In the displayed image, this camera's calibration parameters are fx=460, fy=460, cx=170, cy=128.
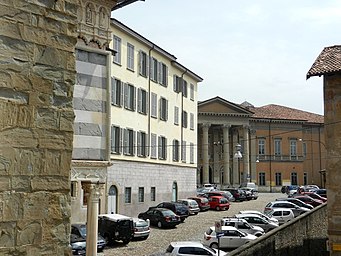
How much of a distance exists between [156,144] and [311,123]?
1570 inches

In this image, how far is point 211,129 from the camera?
65.0 m

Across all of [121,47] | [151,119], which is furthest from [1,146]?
[151,119]

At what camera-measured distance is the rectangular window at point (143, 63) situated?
3319cm

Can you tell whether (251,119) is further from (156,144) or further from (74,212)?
(74,212)

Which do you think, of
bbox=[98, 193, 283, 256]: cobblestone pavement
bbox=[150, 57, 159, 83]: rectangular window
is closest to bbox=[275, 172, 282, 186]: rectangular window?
bbox=[98, 193, 283, 256]: cobblestone pavement

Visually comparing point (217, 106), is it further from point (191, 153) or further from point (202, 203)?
point (202, 203)

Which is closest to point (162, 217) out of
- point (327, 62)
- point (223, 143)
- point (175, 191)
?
point (175, 191)

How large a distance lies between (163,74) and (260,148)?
3438cm

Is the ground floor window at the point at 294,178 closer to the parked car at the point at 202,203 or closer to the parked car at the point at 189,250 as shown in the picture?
the parked car at the point at 202,203

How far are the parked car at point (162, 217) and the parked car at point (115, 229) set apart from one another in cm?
530

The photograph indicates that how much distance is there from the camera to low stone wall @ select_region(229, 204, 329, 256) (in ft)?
52.7

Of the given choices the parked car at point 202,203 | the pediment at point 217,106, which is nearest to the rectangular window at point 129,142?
the parked car at point 202,203

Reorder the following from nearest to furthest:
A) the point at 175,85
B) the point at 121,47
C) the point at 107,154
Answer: the point at 107,154, the point at 121,47, the point at 175,85

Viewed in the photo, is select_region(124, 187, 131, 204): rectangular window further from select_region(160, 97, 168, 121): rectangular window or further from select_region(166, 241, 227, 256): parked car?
select_region(166, 241, 227, 256): parked car
